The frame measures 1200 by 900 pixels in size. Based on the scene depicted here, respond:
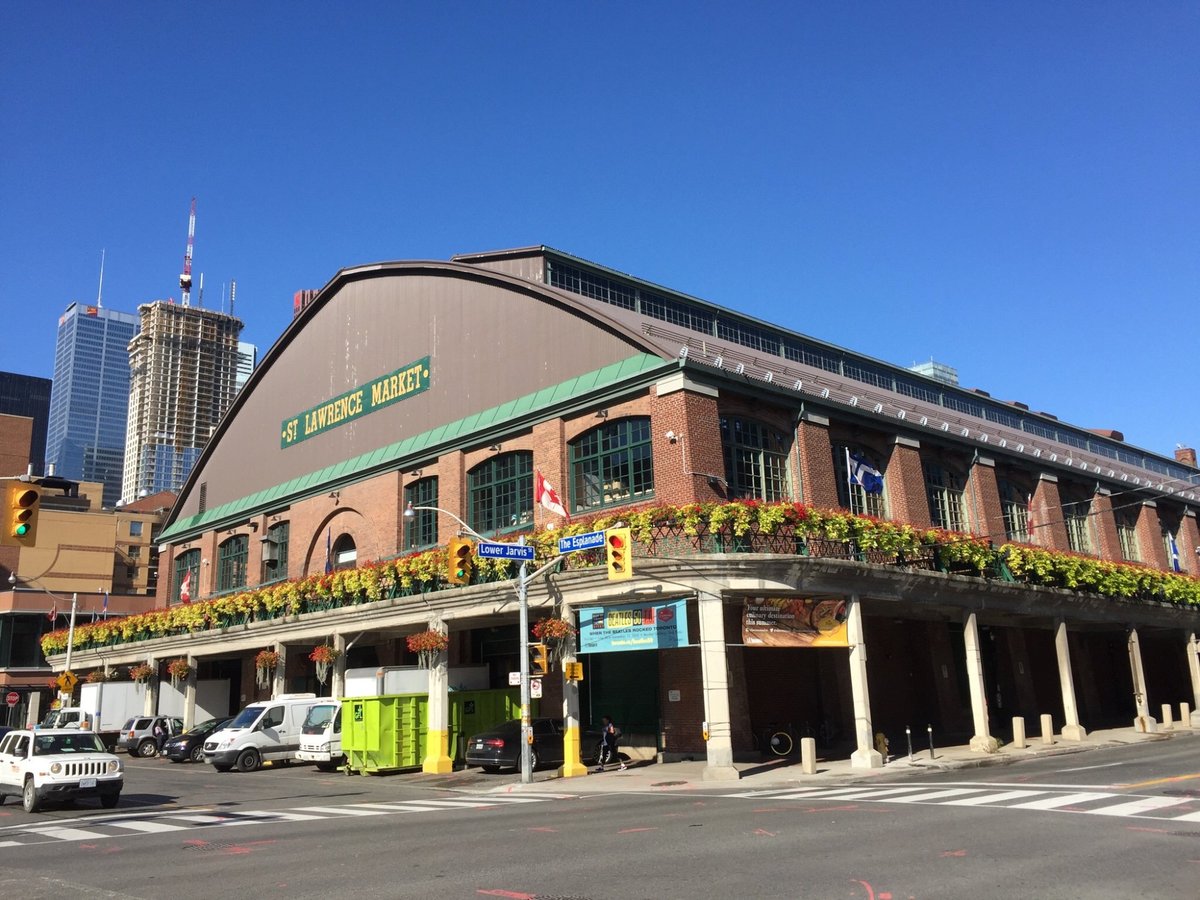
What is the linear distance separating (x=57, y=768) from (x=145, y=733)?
85.4 feet

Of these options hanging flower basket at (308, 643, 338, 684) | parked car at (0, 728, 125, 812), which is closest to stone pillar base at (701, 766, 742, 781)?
parked car at (0, 728, 125, 812)

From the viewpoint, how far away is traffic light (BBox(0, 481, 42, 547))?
692 inches

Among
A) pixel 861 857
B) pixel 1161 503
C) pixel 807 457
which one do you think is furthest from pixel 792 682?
pixel 1161 503

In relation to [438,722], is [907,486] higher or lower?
higher

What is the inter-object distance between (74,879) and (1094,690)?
1696 inches

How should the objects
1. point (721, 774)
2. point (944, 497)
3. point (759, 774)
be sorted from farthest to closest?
1. point (944, 497)
2. point (759, 774)
3. point (721, 774)

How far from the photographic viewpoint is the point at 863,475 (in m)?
33.2

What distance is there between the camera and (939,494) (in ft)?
123

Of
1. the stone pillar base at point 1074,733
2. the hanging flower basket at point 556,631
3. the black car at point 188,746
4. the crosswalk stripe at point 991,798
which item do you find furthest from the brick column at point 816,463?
the black car at point 188,746

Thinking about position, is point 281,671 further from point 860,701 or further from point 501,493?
point 860,701

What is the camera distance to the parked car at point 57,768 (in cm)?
2091

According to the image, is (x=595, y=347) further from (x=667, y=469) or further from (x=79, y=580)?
(x=79, y=580)

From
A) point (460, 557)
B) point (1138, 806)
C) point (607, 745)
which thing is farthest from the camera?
point (607, 745)

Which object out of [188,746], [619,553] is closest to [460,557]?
[619,553]
